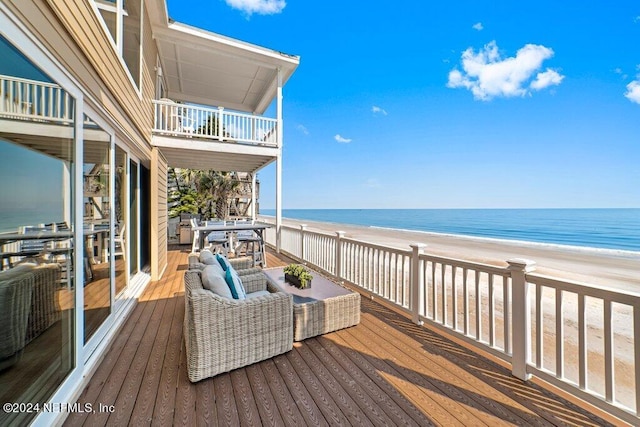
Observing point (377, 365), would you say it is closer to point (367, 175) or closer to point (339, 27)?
point (339, 27)

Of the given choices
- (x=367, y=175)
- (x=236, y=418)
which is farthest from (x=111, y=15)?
(x=367, y=175)

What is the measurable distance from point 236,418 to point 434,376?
158 cm

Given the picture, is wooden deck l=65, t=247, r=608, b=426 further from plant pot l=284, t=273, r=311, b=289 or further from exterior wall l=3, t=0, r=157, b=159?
exterior wall l=3, t=0, r=157, b=159

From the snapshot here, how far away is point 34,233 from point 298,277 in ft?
8.11

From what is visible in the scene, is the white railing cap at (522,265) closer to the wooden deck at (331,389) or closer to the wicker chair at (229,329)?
the wooden deck at (331,389)

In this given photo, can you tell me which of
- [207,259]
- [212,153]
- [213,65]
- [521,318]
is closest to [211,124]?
[212,153]

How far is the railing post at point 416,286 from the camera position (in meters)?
3.20

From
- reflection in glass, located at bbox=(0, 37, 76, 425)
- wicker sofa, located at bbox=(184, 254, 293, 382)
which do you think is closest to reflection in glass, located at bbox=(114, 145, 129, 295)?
reflection in glass, located at bbox=(0, 37, 76, 425)

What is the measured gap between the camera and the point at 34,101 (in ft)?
5.42

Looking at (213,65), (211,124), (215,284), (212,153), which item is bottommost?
(215,284)

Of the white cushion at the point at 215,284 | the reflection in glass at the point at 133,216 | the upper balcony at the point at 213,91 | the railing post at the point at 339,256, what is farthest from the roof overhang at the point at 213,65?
the white cushion at the point at 215,284

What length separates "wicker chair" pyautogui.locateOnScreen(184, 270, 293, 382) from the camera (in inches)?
83.1

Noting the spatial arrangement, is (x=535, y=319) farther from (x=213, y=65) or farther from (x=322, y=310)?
(x=213, y=65)

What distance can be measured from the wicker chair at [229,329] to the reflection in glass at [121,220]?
1660mm
